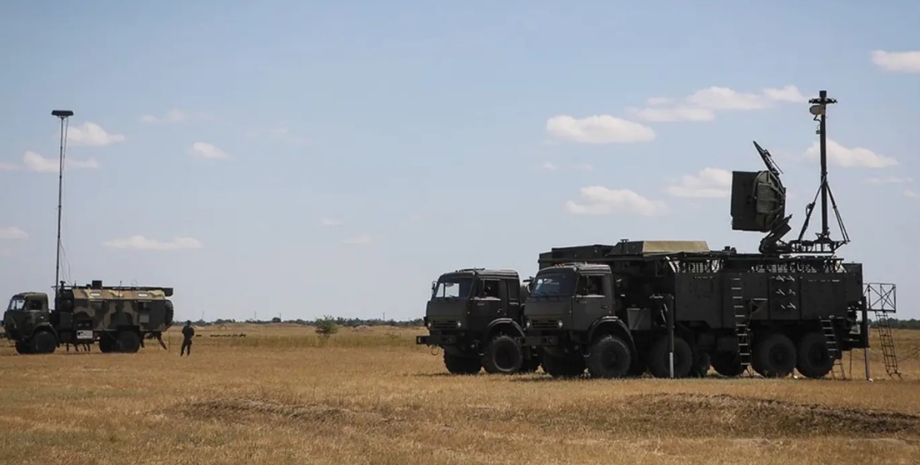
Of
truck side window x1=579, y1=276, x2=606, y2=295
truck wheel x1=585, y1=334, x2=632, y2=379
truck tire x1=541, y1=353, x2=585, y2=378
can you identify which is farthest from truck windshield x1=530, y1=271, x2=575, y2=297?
truck tire x1=541, y1=353, x2=585, y2=378

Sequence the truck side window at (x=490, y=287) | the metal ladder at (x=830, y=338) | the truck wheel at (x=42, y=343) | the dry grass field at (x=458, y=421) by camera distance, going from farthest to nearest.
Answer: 1. the truck wheel at (x=42, y=343)
2. the truck side window at (x=490, y=287)
3. the metal ladder at (x=830, y=338)
4. the dry grass field at (x=458, y=421)

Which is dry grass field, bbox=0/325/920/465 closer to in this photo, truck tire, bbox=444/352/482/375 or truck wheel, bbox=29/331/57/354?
truck tire, bbox=444/352/482/375

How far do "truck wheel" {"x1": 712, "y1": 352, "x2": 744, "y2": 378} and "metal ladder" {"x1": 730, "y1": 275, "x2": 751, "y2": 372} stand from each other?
1.22 feet

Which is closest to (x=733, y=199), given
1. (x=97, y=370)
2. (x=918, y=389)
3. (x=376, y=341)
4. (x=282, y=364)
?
(x=918, y=389)

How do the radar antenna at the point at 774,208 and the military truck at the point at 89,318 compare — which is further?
the military truck at the point at 89,318

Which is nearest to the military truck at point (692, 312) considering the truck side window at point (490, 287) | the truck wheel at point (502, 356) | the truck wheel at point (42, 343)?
the truck wheel at point (502, 356)

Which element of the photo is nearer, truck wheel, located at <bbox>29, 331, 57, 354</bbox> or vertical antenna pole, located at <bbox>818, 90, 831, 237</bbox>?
vertical antenna pole, located at <bbox>818, 90, 831, 237</bbox>

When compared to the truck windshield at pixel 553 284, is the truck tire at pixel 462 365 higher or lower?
lower

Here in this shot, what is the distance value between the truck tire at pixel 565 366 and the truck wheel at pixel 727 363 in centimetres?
359

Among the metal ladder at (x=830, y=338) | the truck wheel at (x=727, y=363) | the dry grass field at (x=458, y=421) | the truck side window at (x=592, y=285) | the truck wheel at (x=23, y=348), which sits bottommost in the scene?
the dry grass field at (x=458, y=421)

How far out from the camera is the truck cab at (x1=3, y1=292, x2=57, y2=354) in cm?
5394

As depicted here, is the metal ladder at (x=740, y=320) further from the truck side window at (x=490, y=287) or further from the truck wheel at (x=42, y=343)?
the truck wheel at (x=42, y=343)

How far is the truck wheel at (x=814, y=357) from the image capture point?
114 ft

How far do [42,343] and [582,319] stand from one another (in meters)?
28.9
